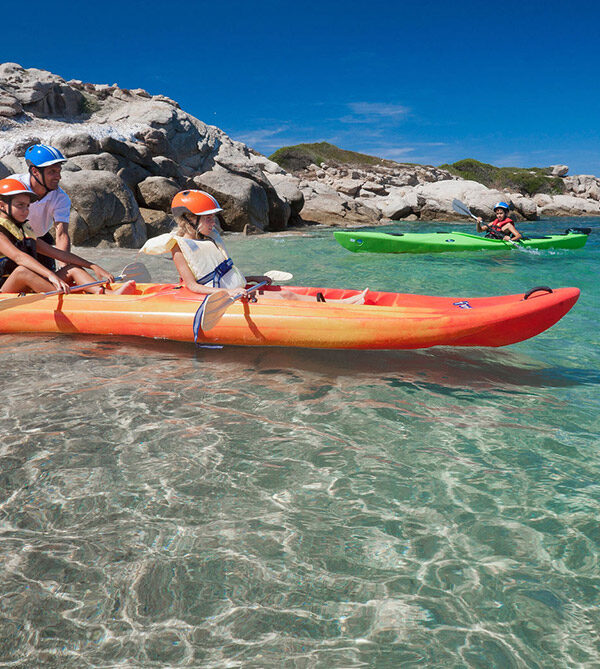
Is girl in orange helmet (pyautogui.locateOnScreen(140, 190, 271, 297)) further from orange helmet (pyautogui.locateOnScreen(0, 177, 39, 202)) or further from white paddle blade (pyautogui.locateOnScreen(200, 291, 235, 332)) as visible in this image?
orange helmet (pyautogui.locateOnScreen(0, 177, 39, 202))

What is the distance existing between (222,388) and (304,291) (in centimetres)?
181

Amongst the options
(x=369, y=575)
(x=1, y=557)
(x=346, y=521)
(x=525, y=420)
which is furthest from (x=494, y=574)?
(x=1, y=557)

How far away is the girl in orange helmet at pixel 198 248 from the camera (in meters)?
4.62

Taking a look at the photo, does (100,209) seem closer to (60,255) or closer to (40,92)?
(60,255)

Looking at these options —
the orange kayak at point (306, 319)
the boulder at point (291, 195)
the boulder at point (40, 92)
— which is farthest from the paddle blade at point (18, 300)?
the boulder at point (40, 92)

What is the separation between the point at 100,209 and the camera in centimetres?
1284

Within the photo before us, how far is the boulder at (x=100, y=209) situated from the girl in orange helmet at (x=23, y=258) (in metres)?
7.51

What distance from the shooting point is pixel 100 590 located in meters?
1.99

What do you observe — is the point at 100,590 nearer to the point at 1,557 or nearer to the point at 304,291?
the point at 1,557

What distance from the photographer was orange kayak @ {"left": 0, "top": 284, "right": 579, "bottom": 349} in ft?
14.1

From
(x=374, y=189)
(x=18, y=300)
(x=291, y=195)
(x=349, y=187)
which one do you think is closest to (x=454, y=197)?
(x=291, y=195)

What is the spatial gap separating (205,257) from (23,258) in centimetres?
167

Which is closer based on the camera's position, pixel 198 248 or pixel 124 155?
pixel 198 248

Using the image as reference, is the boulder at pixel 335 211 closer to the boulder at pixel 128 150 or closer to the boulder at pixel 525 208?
the boulder at pixel 128 150
